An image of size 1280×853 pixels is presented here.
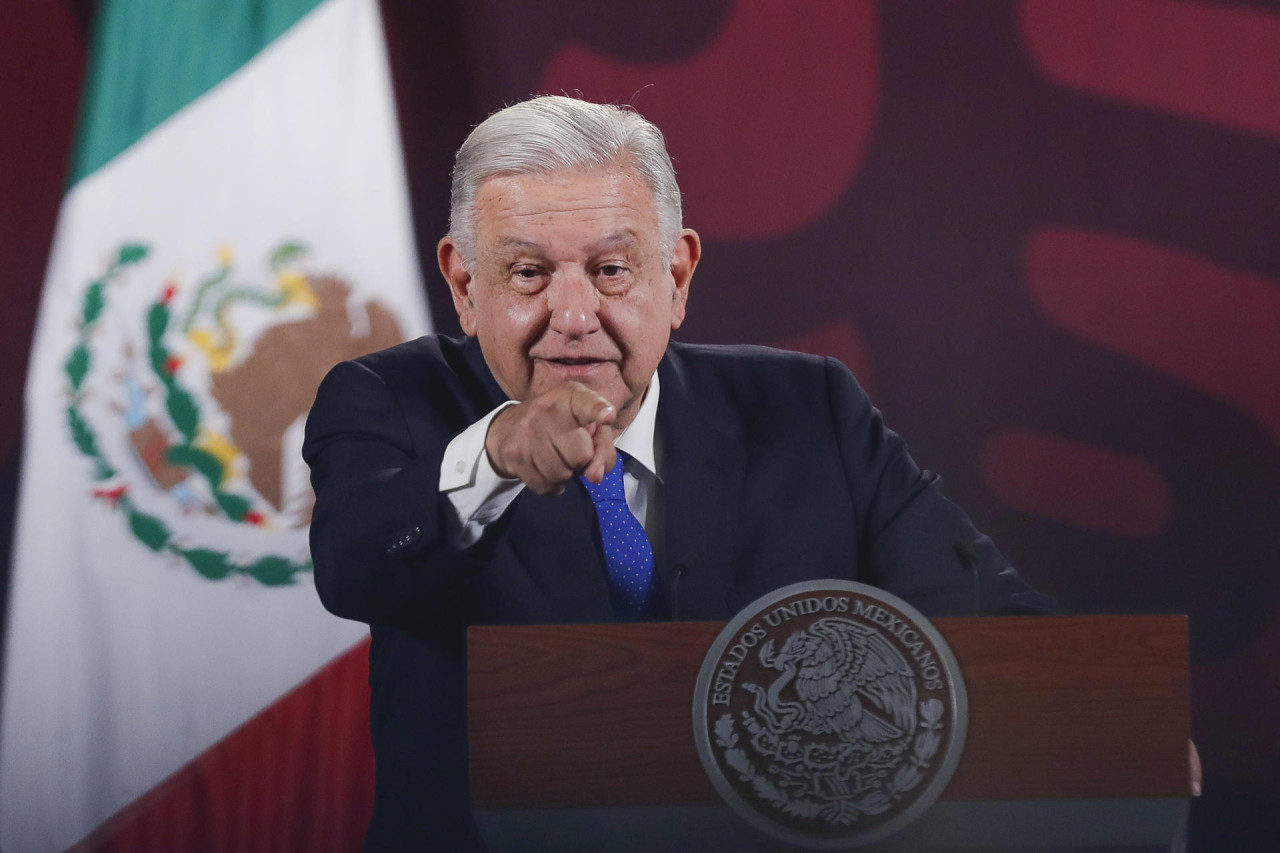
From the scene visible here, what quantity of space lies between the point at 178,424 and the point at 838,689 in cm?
208

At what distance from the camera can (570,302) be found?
1.37 meters

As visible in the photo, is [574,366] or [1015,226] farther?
[1015,226]

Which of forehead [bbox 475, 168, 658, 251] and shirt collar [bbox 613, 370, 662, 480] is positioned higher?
forehead [bbox 475, 168, 658, 251]

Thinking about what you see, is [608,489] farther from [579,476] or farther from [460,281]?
[460,281]

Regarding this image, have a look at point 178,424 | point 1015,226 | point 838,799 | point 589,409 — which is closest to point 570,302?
point 589,409

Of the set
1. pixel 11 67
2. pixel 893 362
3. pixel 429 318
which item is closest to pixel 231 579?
pixel 429 318

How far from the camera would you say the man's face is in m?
1.36

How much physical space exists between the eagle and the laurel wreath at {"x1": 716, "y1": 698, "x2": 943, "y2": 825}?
1.0 inches

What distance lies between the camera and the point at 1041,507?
8.84 feet

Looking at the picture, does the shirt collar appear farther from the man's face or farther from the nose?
the nose

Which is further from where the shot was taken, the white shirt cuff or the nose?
the nose

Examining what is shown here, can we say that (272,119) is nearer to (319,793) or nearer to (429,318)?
(429,318)

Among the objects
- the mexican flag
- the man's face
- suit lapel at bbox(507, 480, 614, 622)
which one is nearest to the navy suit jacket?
suit lapel at bbox(507, 480, 614, 622)

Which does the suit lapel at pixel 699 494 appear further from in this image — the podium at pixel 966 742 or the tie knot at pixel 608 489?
the podium at pixel 966 742
